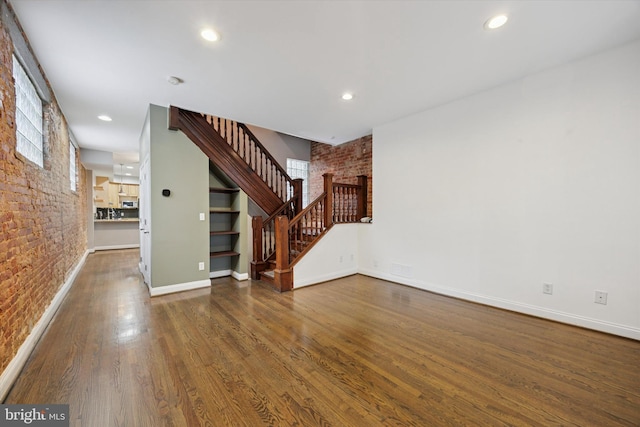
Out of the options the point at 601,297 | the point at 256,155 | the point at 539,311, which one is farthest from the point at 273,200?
the point at 601,297

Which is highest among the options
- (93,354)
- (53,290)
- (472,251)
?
(472,251)

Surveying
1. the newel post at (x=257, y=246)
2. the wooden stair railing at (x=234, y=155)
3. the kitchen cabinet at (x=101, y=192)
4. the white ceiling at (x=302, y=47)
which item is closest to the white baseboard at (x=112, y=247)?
the kitchen cabinet at (x=101, y=192)

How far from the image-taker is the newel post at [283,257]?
12.6 ft

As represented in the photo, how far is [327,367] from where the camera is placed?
196 centimetres

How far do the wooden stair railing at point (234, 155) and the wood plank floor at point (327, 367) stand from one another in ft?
7.18

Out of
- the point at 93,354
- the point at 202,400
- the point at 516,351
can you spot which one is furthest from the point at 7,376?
the point at 516,351

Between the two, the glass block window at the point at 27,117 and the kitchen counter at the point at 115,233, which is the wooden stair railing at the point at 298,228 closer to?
the glass block window at the point at 27,117

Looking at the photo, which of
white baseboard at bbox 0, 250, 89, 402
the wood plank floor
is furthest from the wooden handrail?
white baseboard at bbox 0, 250, 89, 402

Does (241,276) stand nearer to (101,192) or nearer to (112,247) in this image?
(112,247)

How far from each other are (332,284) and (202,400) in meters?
2.77

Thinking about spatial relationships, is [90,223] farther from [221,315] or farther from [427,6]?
[427,6]

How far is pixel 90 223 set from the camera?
7523mm

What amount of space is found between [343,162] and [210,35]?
4.33 meters

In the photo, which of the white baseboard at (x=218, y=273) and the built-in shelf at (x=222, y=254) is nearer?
the built-in shelf at (x=222, y=254)
